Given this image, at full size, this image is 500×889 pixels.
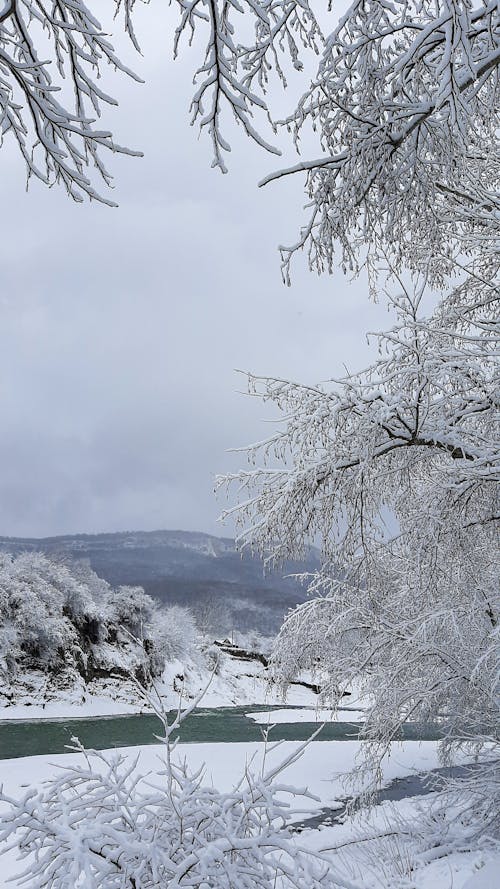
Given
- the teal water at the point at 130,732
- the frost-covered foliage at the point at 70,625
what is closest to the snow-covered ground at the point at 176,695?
the frost-covered foliage at the point at 70,625

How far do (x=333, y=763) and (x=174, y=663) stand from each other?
95.0 feet

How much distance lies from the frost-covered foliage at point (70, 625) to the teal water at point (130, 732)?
257 cm

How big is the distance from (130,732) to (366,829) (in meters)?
14.5

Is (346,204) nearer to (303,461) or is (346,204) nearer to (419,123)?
(419,123)

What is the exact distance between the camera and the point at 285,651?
9430mm

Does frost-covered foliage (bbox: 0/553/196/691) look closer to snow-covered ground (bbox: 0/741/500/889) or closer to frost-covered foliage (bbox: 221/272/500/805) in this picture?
snow-covered ground (bbox: 0/741/500/889)

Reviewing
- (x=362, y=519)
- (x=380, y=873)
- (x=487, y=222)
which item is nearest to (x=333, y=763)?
(x=380, y=873)

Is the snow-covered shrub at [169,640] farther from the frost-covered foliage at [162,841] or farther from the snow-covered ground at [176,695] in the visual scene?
the frost-covered foliage at [162,841]

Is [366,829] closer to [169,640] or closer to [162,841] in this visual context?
[162,841]

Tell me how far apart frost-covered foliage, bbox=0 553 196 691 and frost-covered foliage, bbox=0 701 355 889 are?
951 inches

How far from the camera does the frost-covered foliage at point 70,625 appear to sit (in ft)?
101

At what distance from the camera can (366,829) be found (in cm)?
863

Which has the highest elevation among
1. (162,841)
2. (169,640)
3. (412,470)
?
(412,470)

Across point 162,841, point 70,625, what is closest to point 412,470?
point 162,841
